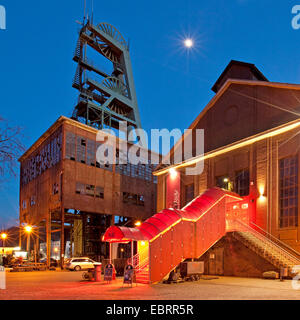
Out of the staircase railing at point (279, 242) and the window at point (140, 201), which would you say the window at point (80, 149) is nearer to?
the window at point (140, 201)

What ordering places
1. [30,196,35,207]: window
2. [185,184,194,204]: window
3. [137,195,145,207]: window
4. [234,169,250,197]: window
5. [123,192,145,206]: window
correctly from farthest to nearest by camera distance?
[137,195,145,207]: window
[30,196,35,207]: window
[123,192,145,206]: window
[185,184,194,204]: window
[234,169,250,197]: window

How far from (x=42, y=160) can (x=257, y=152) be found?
28817 mm

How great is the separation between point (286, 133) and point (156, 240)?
478 inches

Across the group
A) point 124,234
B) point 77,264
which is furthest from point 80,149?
point 124,234

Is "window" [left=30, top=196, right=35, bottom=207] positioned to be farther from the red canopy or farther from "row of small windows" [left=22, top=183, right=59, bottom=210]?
the red canopy

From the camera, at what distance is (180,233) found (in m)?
21.1

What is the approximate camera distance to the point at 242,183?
27734 millimetres

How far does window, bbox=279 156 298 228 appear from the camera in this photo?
23.4 m

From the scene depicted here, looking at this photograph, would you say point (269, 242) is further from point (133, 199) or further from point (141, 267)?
point (133, 199)

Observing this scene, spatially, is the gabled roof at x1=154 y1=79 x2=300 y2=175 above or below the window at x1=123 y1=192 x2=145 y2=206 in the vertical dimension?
above

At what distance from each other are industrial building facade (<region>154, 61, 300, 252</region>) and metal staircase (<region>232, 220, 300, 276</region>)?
41 centimetres

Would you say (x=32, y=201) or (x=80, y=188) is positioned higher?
(x=80, y=188)

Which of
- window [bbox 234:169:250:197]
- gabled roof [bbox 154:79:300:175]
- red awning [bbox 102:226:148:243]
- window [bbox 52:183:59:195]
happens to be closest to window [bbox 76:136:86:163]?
window [bbox 52:183:59:195]

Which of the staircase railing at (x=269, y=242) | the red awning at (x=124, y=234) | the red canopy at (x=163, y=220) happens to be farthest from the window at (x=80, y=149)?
the red awning at (x=124, y=234)
